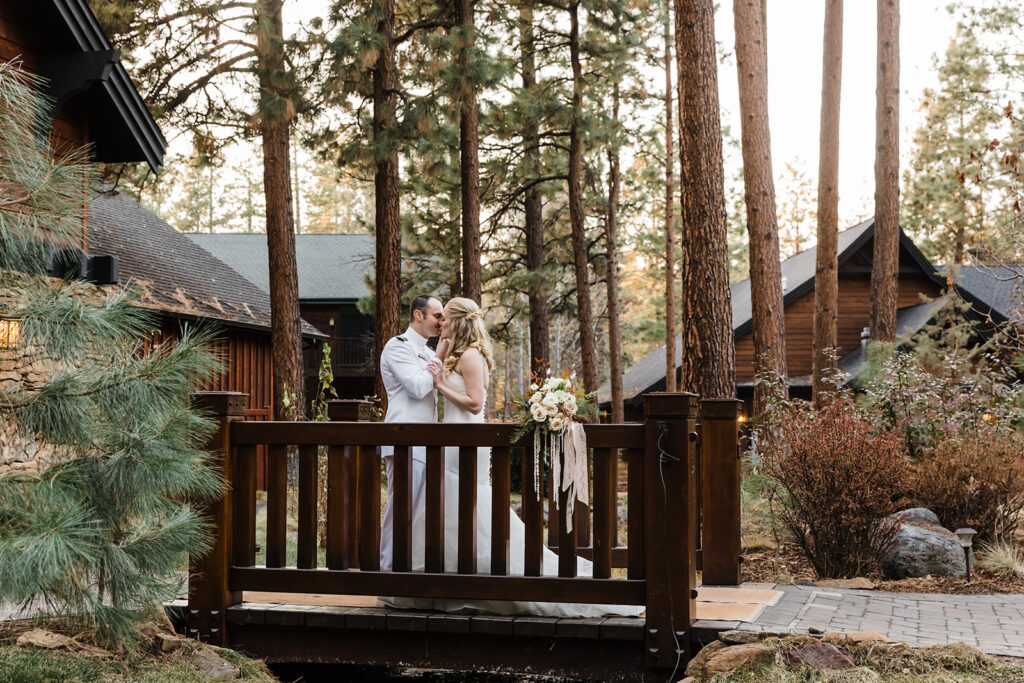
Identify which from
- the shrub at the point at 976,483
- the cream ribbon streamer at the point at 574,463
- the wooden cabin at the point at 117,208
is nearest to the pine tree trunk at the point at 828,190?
the shrub at the point at 976,483

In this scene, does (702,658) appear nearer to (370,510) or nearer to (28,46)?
(370,510)

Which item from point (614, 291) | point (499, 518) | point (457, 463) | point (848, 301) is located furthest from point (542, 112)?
point (499, 518)

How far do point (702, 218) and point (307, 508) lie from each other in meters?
5.33

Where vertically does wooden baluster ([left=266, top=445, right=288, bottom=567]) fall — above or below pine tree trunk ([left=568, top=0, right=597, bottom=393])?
below

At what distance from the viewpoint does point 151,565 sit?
4207mm

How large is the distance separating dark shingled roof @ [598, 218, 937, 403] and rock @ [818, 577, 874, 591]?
45.6ft

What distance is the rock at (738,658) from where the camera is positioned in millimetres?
4574

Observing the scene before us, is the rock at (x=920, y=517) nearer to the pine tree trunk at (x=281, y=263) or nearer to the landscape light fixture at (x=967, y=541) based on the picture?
the landscape light fixture at (x=967, y=541)

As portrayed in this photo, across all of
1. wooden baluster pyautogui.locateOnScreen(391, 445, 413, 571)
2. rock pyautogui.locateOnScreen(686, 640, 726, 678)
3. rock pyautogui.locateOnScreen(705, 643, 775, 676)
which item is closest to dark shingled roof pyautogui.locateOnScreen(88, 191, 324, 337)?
wooden baluster pyautogui.locateOnScreen(391, 445, 413, 571)

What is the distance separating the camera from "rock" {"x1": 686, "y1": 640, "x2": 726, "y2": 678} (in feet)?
15.3

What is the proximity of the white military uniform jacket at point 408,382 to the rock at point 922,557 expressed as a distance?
3853mm

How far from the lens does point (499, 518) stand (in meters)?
5.13

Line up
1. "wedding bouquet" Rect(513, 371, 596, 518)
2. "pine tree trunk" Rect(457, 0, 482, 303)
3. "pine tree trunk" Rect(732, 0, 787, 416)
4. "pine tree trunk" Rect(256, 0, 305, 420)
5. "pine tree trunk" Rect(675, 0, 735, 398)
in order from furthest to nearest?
"pine tree trunk" Rect(457, 0, 482, 303), "pine tree trunk" Rect(256, 0, 305, 420), "pine tree trunk" Rect(732, 0, 787, 416), "pine tree trunk" Rect(675, 0, 735, 398), "wedding bouquet" Rect(513, 371, 596, 518)

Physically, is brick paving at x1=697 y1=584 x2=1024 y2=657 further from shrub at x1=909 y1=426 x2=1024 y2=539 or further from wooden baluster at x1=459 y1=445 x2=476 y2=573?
shrub at x1=909 y1=426 x2=1024 y2=539
